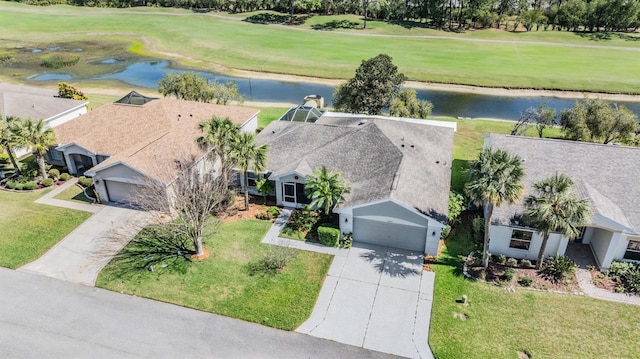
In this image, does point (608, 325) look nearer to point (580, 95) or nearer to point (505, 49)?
point (580, 95)

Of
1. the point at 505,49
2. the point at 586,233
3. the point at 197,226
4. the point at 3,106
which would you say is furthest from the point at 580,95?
the point at 3,106

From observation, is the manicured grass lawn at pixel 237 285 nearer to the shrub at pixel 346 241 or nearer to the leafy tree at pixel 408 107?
the shrub at pixel 346 241

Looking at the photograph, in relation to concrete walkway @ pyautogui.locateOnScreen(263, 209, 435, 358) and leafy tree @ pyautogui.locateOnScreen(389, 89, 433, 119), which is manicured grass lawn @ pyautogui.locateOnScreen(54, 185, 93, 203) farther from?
leafy tree @ pyautogui.locateOnScreen(389, 89, 433, 119)

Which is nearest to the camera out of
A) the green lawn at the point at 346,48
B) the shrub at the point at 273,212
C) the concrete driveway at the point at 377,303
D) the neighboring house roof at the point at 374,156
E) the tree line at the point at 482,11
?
the concrete driveway at the point at 377,303

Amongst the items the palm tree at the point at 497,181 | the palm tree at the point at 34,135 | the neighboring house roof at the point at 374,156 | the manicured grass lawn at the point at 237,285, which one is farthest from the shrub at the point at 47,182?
the palm tree at the point at 497,181

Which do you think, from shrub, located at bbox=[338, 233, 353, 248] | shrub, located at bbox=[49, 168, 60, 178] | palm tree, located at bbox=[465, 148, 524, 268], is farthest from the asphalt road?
shrub, located at bbox=[49, 168, 60, 178]
